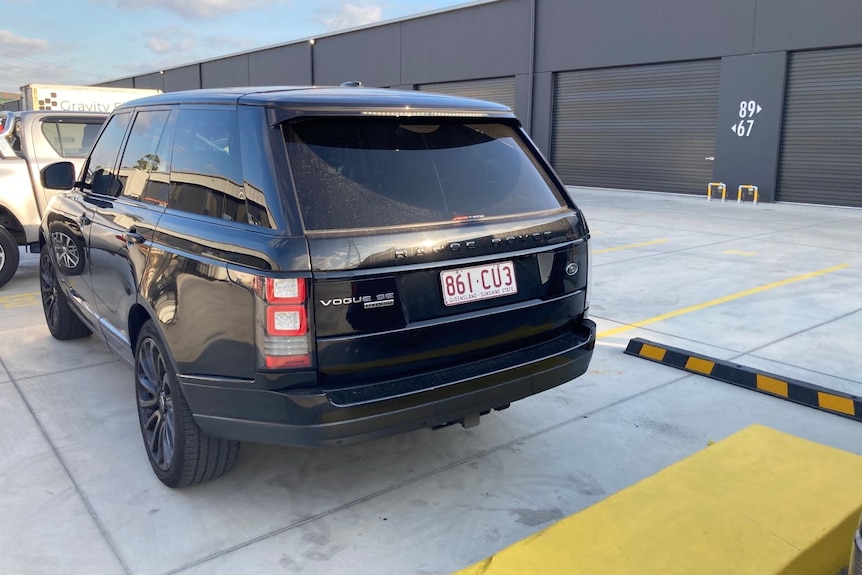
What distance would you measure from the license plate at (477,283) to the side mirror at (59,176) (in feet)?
10.5

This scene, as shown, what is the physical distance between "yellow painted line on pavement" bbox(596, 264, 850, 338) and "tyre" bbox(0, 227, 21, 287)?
239 inches

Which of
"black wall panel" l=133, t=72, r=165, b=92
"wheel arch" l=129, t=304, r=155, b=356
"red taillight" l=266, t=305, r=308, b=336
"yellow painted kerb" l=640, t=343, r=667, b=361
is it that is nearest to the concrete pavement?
"yellow painted kerb" l=640, t=343, r=667, b=361

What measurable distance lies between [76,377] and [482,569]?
357 centimetres

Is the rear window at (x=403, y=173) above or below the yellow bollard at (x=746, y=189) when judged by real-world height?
above

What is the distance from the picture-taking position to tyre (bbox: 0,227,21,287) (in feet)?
24.2

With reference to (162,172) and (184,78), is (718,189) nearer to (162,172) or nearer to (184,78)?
(162,172)

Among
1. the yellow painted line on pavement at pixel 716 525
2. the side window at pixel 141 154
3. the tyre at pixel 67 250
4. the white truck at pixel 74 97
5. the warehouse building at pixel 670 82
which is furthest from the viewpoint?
the white truck at pixel 74 97

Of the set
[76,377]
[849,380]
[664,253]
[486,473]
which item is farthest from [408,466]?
[664,253]

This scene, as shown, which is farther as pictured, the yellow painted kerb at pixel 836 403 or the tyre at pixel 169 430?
the yellow painted kerb at pixel 836 403

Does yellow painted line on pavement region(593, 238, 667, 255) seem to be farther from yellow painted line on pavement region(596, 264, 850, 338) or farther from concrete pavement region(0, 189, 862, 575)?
concrete pavement region(0, 189, 862, 575)

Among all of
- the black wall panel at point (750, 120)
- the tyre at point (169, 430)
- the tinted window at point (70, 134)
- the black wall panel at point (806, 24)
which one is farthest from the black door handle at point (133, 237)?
the black wall panel at point (750, 120)

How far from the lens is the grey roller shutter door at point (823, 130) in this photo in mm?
15094

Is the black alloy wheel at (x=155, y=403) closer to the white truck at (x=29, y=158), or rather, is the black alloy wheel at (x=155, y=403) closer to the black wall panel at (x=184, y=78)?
the white truck at (x=29, y=158)

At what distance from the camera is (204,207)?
10.2ft
